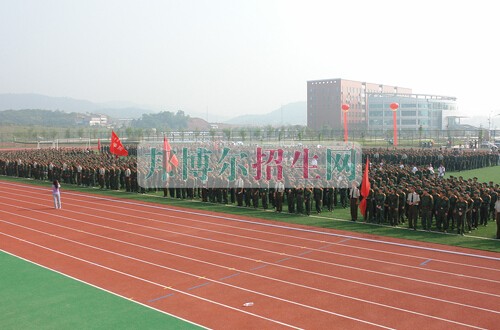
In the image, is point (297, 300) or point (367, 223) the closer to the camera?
point (297, 300)

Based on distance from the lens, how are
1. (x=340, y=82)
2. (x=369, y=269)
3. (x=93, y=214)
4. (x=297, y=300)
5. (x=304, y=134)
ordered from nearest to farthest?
(x=297, y=300) < (x=369, y=269) < (x=93, y=214) < (x=304, y=134) < (x=340, y=82)

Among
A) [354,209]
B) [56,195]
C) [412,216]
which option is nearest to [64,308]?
[354,209]

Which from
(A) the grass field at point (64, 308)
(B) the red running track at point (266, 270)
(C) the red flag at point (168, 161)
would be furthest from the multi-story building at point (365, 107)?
(A) the grass field at point (64, 308)

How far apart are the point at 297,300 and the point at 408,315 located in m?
1.97

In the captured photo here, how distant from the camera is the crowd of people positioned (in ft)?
46.8

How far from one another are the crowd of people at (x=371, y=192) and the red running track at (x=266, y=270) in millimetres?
2022

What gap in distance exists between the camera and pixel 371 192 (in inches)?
617

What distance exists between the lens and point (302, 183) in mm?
18297

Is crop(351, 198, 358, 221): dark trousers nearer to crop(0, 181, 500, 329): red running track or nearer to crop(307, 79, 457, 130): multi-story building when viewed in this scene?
crop(0, 181, 500, 329): red running track

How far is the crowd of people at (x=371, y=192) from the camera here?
14258 millimetres

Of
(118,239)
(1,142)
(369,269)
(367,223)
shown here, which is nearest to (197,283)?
(369,269)

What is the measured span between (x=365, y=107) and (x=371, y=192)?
85.8m

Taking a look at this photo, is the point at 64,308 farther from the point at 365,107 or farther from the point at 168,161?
the point at 365,107

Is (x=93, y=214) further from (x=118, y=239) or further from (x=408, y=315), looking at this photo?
(x=408, y=315)
